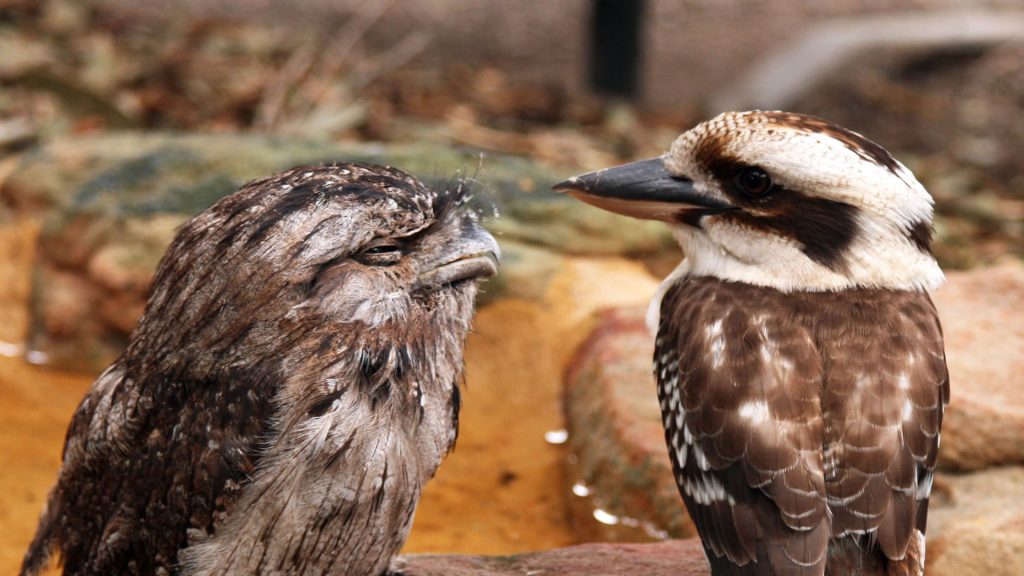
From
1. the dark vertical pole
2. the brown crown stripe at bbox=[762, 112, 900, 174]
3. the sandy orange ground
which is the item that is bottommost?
the sandy orange ground

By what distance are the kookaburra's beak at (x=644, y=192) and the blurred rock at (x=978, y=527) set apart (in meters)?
1.27

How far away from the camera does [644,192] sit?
3.46m

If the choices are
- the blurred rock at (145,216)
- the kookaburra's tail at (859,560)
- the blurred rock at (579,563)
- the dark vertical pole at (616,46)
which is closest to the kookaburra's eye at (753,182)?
the kookaburra's tail at (859,560)

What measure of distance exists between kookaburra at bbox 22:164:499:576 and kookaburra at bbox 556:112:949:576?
0.62 m

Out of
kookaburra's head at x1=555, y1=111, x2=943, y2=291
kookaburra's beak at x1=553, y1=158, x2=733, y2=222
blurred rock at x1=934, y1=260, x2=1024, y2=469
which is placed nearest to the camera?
kookaburra's head at x1=555, y1=111, x2=943, y2=291

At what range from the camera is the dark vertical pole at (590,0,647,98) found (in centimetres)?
923

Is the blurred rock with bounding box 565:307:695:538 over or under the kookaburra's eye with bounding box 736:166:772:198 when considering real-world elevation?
under

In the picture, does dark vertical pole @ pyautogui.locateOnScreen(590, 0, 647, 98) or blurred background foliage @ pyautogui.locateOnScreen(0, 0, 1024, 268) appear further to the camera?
dark vertical pole @ pyautogui.locateOnScreen(590, 0, 647, 98)

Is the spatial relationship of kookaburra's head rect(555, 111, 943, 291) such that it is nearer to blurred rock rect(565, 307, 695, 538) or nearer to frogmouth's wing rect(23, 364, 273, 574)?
blurred rock rect(565, 307, 695, 538)

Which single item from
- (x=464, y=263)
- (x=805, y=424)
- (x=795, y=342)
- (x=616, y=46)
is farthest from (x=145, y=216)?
(x=616, y=46)

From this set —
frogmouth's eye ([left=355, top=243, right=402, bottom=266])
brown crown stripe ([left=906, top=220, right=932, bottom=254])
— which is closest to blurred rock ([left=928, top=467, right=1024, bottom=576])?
brown crown stripe ([left=906, top=220, right=932, bottom=254])

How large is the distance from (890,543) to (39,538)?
2.40 meters

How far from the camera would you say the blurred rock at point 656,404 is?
405cm

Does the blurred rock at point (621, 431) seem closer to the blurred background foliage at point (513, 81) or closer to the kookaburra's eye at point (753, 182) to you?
the kookaburra's eye at point (753, 182)
